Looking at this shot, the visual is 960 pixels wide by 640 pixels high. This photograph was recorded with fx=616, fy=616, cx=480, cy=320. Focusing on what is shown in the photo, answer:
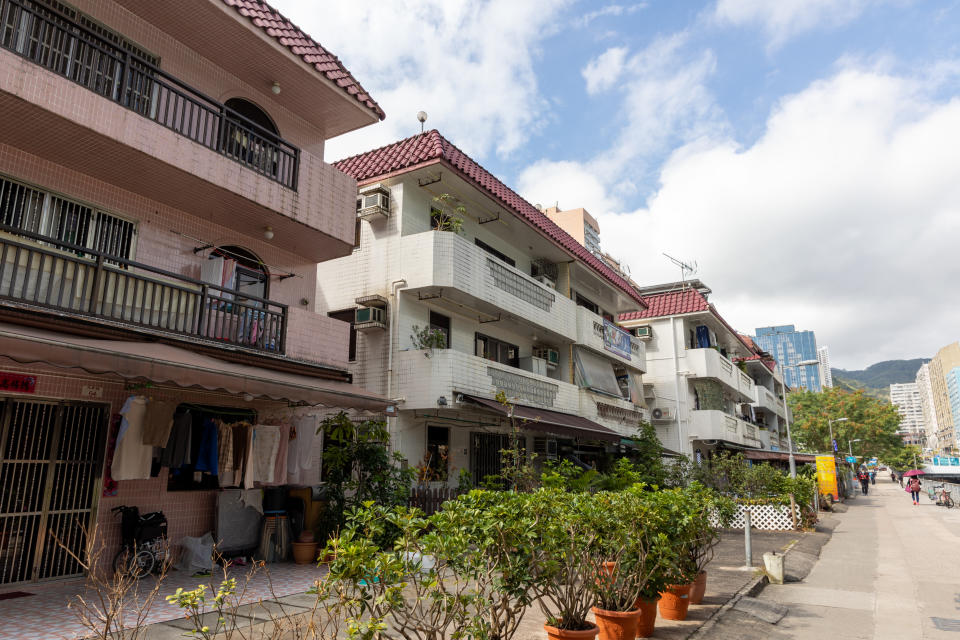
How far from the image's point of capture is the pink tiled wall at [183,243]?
9.41m

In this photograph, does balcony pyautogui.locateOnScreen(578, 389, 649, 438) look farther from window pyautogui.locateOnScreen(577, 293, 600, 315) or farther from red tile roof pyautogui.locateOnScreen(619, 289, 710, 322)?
red tile roof pyautogui.locateOnScreen(619, 289, 710, 322)

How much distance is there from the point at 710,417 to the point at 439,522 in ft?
88.2

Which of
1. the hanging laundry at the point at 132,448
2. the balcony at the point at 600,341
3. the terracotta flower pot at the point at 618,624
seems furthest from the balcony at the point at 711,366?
the hanging laundry at the point at 132,448

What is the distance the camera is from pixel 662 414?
29641 millimetres

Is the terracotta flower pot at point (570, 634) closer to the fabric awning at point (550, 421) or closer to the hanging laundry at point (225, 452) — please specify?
the hanging laundry at point (225, 452)

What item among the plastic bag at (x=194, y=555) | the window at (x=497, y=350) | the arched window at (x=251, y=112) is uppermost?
the arched window at (x=251, y=112)

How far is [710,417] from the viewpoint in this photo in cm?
2894

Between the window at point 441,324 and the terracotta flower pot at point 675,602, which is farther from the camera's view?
the window at point 441,324

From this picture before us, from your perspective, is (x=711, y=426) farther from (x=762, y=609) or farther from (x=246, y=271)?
(x=246, y=271)

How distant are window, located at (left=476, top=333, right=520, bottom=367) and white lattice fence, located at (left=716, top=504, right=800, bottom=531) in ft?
30.6

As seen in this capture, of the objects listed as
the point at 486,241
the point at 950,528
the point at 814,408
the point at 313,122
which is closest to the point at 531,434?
the point at 486,241

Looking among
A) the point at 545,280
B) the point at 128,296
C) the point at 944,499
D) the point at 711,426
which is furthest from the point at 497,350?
the point at 944,499

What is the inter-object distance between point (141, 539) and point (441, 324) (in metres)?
9.19

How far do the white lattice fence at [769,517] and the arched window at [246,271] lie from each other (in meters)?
17.2
